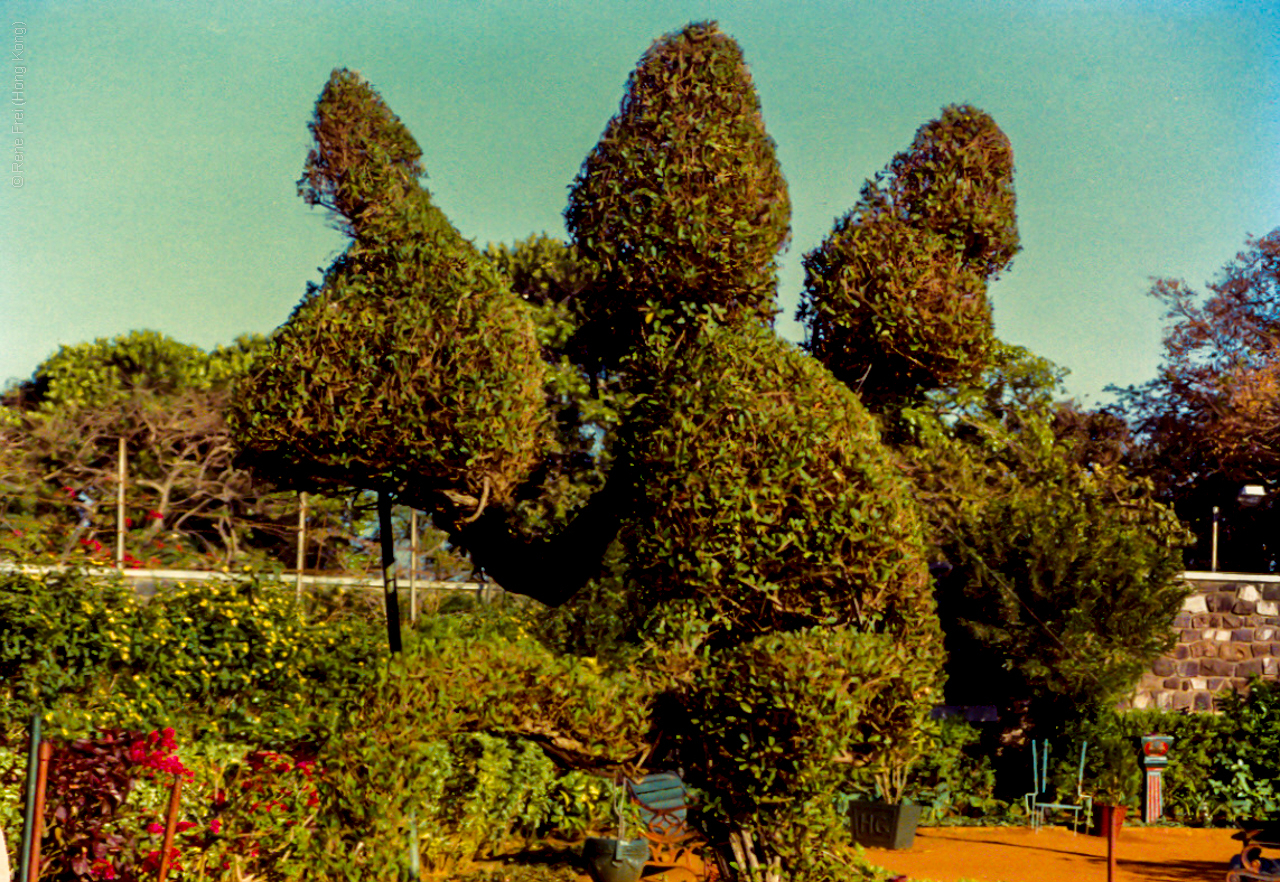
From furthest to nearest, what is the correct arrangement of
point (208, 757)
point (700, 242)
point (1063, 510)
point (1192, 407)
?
point (1192, 407) < point (1063, 510) < point (208, 757) < point (700, 242)

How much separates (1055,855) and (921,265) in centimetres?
835

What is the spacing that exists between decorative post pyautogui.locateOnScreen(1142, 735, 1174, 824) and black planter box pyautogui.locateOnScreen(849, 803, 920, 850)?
3019mm

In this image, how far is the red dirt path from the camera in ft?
32.8

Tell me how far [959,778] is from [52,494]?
9737 mm

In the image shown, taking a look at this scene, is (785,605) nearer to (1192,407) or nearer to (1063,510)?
(1063,510)

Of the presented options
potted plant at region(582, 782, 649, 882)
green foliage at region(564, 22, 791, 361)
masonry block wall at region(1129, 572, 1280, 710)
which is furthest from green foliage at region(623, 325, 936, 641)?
masonry block wall at region(1129, 572, 1280, 710)

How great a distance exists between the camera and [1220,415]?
19.9 m

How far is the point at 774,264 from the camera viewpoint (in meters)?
4.28

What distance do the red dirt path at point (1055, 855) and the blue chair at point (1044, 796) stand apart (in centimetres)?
18

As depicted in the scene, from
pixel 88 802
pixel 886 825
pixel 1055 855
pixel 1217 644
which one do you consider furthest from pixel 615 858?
pixel 1217 644

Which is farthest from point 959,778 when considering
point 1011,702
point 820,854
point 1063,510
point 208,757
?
point 820,854

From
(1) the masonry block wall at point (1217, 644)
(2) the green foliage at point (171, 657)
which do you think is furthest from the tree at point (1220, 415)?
(2) the green foliage at point (171, 657)

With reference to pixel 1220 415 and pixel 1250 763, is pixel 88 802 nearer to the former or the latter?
pixel 1250 763

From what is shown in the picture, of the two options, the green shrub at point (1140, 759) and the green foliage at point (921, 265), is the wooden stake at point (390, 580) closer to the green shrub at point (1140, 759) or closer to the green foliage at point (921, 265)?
the green foliage at point (921, 265)
